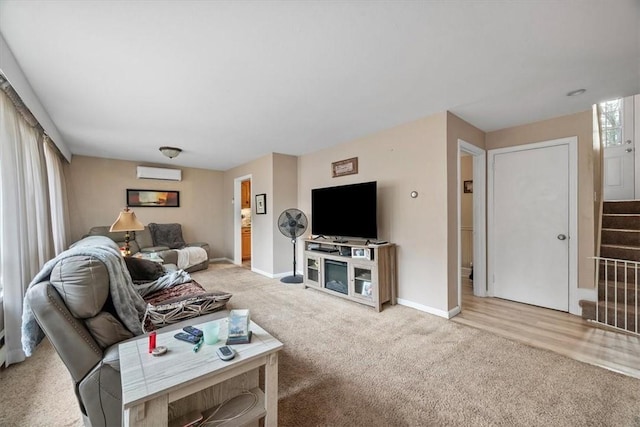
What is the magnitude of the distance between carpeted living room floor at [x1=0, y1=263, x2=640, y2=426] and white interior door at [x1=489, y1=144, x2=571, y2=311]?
1300 millimetres

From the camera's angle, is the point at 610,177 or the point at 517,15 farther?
the point at 610,177

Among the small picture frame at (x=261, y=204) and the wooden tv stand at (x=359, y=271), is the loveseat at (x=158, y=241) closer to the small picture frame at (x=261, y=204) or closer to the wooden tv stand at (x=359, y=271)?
the small picture frame at (x=261, y=204)

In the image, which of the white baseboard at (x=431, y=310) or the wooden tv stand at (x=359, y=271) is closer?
the white baseboard at (x=431, y=310)

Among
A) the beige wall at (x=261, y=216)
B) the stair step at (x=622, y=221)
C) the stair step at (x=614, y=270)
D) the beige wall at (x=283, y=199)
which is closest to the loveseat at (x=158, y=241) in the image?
the beige wall at (x=261, y=216)

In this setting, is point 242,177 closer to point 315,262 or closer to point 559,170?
point 315,262

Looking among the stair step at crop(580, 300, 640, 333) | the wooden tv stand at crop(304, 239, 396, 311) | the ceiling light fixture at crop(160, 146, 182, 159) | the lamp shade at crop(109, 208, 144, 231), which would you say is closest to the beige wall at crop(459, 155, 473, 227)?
the stair step at crop(580, 300, 640, 333)

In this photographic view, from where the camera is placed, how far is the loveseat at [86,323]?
3.82 ft

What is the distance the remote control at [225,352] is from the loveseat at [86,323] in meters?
0.51

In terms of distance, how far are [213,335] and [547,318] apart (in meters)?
3.37

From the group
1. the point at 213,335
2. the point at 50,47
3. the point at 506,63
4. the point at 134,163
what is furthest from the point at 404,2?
the point at 134,163

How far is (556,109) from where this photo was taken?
2.75 meters

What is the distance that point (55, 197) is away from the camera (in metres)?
3.73

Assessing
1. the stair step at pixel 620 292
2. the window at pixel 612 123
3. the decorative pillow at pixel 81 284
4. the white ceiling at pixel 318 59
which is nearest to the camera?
the decorative pillow at pixel 81 284

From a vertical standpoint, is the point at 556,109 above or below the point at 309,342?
above
